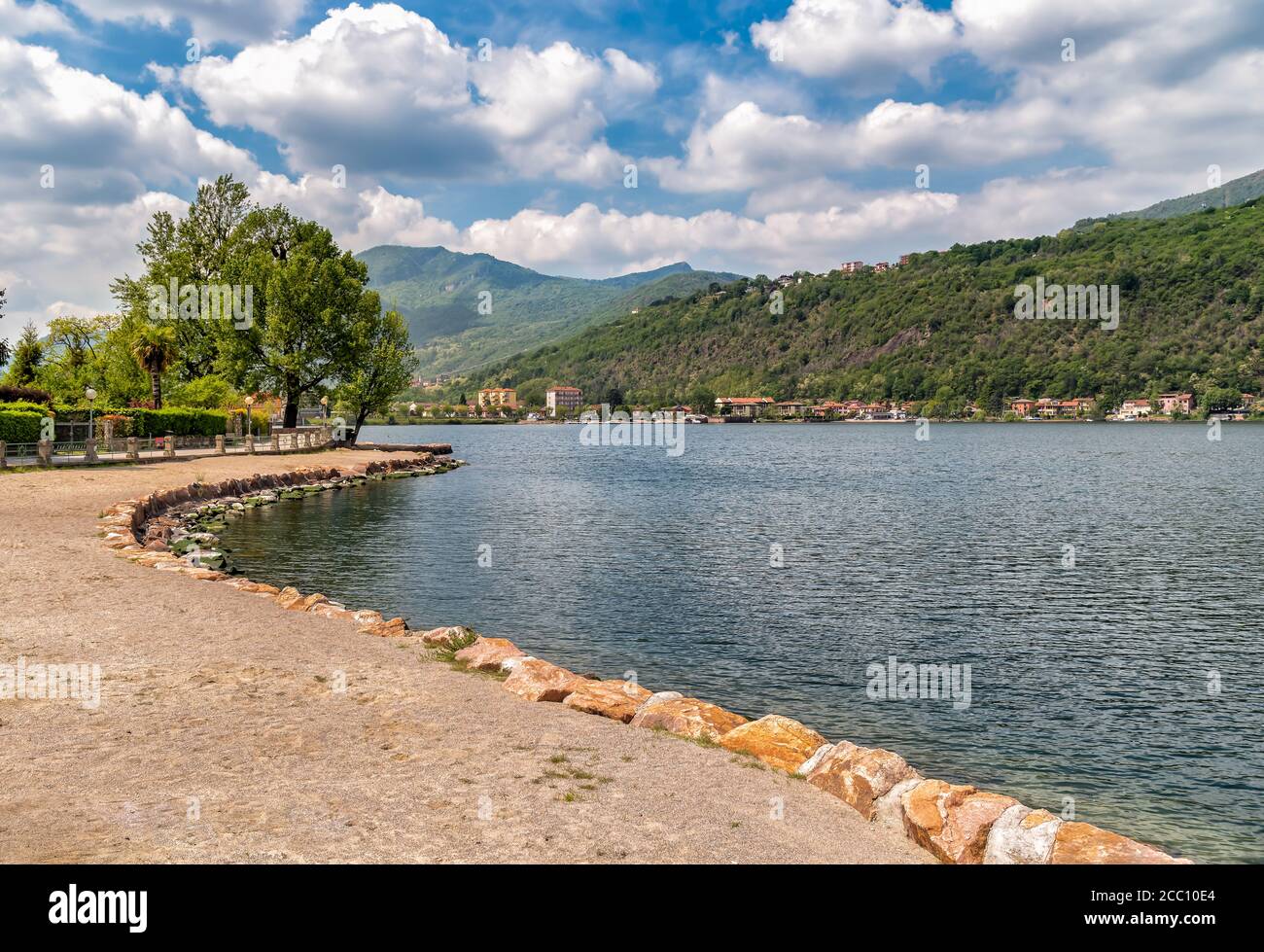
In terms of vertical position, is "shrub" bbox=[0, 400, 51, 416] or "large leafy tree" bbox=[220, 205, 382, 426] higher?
"large leafy tree" bbox=[220, 205, 382, 426]

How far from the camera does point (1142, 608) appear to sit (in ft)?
74.6

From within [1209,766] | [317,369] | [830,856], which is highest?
[317,369]

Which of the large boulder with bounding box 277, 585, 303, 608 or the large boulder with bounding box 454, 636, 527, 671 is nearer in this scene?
the large boulder with bounding box 454, 636, 527, 671

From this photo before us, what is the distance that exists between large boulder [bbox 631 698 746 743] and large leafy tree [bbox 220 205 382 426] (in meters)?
67.6

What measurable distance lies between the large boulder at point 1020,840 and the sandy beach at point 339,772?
0.66 metres

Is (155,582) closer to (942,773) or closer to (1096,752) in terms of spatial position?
(942,773)

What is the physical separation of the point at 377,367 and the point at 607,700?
71539mm

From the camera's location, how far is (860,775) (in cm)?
945

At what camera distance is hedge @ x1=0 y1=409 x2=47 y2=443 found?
43.8m

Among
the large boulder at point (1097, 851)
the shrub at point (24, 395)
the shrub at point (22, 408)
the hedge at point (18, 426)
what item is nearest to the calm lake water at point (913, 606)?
the large boulder at point (1097, 851)

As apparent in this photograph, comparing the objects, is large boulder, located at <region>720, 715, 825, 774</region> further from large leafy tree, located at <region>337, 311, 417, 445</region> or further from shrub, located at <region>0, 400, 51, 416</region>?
large leafy tree, located at <region>337, 311, 417, 445</region>

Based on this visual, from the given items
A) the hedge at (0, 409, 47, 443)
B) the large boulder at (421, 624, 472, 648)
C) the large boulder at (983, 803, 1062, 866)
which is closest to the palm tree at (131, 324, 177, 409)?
the hedge at (0, 409, 47, 443)
